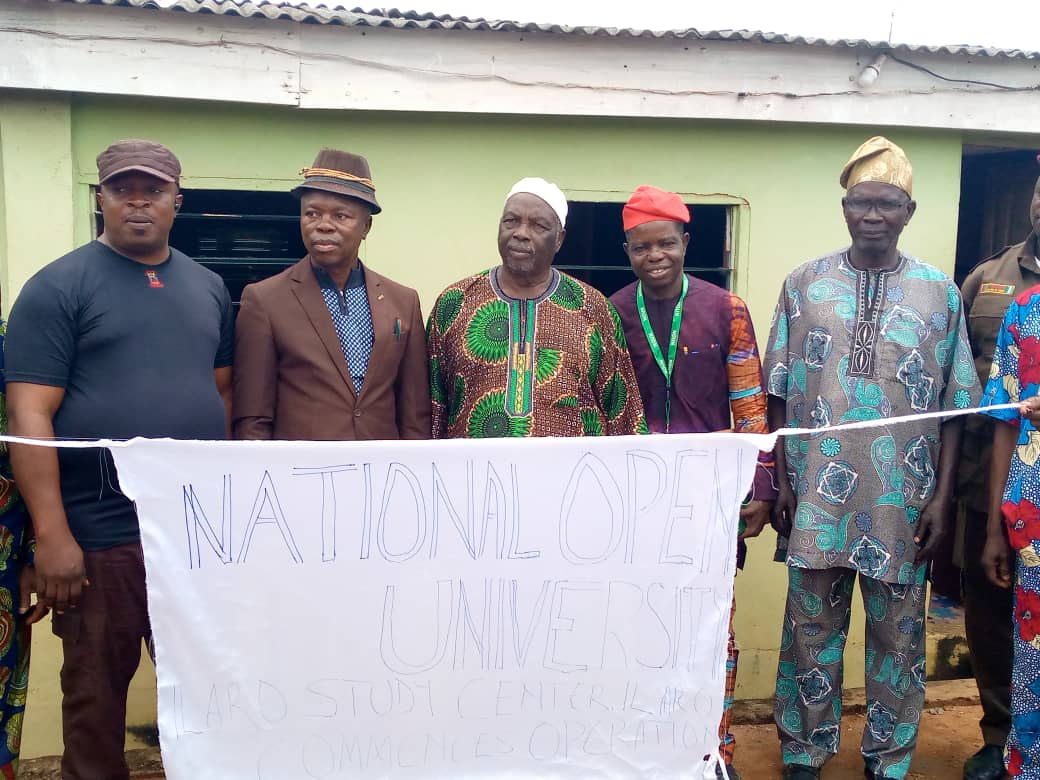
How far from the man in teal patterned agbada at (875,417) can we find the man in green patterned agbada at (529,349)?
668 mm

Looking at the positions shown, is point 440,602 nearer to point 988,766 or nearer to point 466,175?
point 466,175

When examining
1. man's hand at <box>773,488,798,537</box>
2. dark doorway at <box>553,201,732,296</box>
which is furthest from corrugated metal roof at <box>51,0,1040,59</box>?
man's hand at <box>773,488,798,537</box>

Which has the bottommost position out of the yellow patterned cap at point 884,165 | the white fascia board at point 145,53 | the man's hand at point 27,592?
the man's hand at point 27,592

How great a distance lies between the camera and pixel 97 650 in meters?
2.88

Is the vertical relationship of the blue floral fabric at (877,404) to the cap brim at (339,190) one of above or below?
below

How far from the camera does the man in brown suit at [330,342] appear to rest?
10.4ft

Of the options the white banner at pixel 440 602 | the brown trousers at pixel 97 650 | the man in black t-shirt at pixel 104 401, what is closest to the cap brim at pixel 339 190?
the man in black t-shirt at pixel 104 401

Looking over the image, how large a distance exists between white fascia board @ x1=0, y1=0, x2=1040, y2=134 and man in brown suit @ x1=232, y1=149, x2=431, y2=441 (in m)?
1.08

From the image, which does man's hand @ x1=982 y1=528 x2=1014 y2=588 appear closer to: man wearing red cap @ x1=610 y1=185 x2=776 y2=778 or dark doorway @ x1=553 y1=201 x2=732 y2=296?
man wearing red cap @ x1=610 y1=185 x2=776 y2=778

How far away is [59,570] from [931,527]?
114 inches

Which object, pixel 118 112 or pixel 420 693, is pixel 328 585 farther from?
pixel 118 112

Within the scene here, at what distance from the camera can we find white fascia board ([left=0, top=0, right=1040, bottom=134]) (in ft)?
13.0

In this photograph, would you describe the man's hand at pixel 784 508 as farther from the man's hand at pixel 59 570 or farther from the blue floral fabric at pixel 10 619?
the blue floral fabric at pixel 10 619

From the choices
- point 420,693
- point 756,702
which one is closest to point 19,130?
point 420,693
